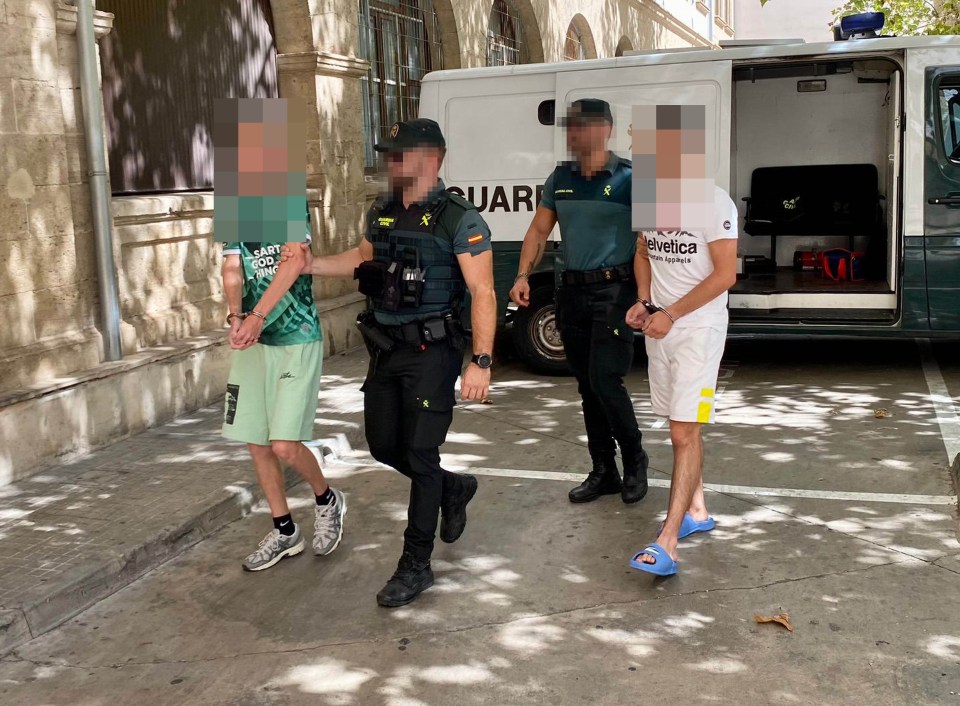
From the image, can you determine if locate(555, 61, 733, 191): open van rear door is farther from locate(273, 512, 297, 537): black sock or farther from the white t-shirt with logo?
locate(273, 512, 297, 537): black sock

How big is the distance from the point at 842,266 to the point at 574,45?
11882 millimetres

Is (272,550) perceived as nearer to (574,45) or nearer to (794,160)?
(794,160)

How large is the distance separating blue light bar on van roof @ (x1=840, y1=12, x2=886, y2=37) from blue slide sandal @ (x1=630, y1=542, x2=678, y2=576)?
5811 mm

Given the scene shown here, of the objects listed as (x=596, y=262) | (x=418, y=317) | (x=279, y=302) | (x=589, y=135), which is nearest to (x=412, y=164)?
(x=418, y=317)

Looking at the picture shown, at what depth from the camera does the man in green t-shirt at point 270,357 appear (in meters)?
4.27

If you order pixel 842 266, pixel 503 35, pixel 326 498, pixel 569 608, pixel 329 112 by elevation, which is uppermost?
pixel 503 35

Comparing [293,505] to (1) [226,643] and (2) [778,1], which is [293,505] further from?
(2) [778,1]

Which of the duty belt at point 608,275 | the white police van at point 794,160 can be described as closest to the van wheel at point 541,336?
the white police van at point 794,160

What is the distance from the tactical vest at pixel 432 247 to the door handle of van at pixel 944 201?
15.7 feet

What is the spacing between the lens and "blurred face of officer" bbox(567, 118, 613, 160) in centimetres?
502

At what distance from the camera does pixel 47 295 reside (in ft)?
21.0

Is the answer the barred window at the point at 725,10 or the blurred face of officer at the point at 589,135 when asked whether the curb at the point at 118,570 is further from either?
the barred window at the point at 725,10

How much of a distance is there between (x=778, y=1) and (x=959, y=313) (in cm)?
3969

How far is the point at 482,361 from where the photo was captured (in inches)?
163
